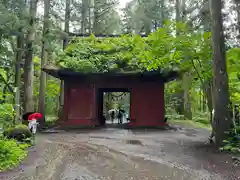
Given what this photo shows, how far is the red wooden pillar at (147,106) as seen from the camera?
1533 cm

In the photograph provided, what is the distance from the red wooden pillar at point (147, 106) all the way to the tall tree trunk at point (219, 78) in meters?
7.48

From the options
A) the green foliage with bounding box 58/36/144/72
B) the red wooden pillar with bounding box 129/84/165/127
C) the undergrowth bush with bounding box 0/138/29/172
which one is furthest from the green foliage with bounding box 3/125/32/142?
the red wooden pillar with bounding box 129/84/165/127

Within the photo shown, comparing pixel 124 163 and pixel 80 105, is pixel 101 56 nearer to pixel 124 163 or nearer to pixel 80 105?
pixel 80 105

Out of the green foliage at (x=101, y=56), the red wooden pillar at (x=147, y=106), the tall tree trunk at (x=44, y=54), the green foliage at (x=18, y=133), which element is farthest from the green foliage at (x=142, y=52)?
the green foliage at (x=18, y=133)

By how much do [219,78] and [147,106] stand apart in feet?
25.7

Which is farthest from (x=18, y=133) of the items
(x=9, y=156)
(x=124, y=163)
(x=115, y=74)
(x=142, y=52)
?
(x=115, y=74)

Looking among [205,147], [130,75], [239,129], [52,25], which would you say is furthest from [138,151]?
[52,25]

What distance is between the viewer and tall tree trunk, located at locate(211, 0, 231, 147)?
7.75 metres

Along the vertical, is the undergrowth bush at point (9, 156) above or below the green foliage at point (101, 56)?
below

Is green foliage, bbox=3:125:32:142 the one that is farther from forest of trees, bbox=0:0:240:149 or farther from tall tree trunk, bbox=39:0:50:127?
tall tree trunk, bbox=39:0:50:127

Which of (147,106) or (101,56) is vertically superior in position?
(101,56)

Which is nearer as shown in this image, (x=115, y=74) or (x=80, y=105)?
(x=115, y=74)

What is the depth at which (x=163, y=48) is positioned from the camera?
8711 millimetres

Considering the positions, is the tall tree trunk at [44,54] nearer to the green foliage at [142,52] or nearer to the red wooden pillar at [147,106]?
the green foliage at [142,52]
